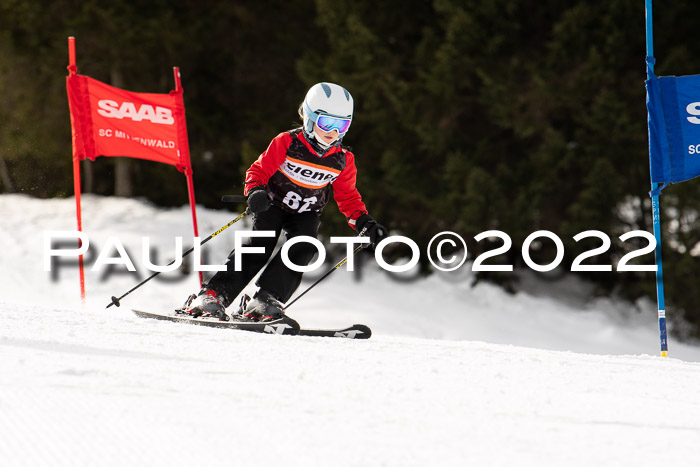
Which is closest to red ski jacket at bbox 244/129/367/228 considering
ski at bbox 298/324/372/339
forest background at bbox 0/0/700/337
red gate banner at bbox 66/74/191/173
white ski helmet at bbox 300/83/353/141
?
white ski helmet at bbox 300/83/353/141

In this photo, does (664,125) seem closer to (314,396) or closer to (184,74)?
(314,396)

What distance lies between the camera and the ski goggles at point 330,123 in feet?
12.9

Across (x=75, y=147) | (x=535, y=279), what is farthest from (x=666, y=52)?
(x=75, y=147)

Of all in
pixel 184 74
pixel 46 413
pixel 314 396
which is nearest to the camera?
pixel 46 413

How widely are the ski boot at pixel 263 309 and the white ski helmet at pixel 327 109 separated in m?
0.92

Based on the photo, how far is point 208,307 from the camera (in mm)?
3988

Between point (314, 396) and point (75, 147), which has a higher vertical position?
point (75, 147)

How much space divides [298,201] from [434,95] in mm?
6485

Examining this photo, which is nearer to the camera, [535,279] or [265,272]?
[265,272]

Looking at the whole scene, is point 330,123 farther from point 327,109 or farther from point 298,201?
point 298,201

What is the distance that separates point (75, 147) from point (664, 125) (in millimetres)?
4587

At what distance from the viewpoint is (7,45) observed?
35.6 feet

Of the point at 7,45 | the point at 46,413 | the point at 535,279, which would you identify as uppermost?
the point at 7,45

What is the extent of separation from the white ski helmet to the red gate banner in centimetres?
279
